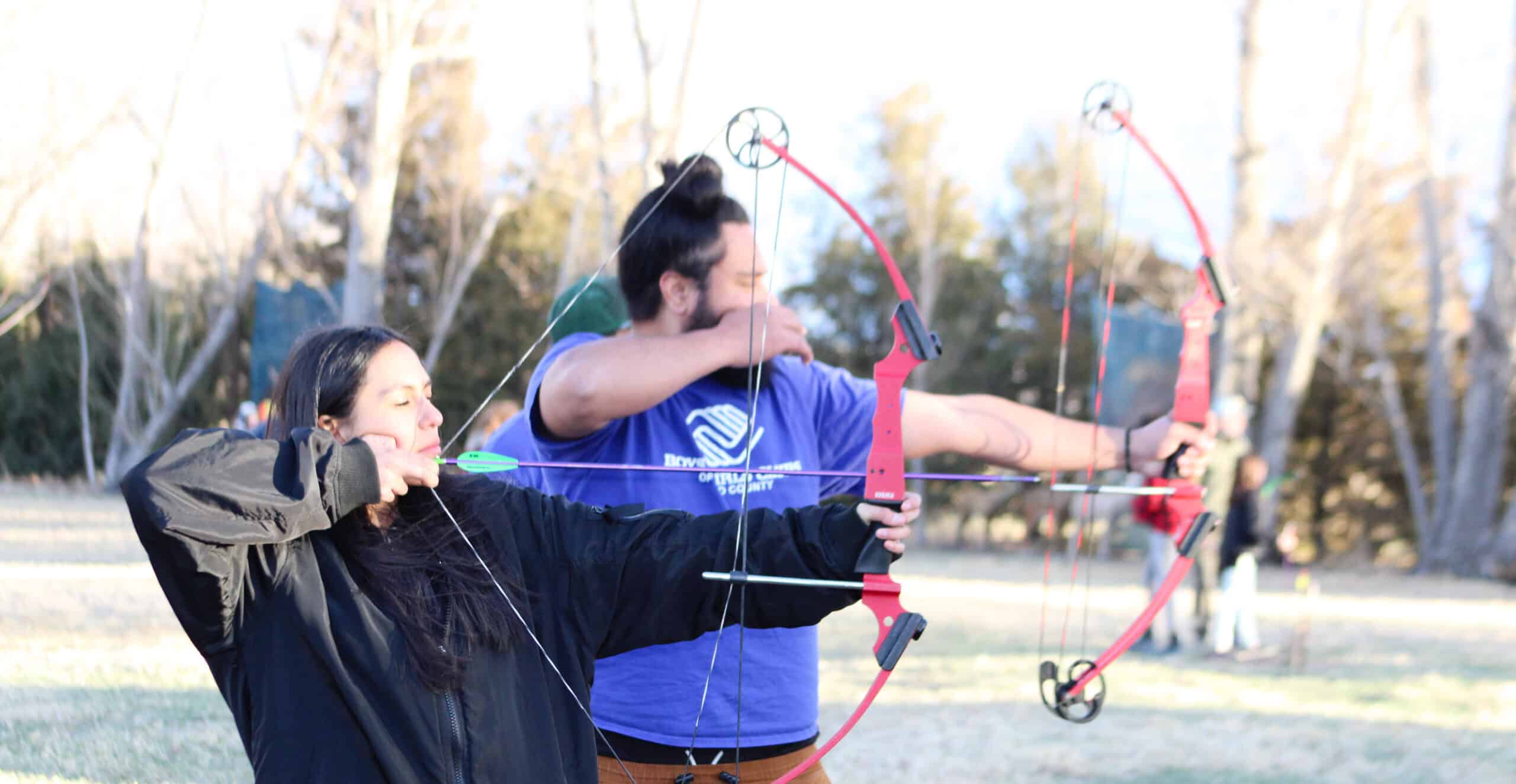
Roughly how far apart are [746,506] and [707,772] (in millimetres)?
388

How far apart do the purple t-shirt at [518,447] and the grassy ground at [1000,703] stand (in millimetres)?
1778

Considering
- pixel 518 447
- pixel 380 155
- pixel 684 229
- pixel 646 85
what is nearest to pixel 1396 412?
pixel 646 85

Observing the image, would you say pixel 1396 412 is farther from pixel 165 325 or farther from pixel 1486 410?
pixel 165 325

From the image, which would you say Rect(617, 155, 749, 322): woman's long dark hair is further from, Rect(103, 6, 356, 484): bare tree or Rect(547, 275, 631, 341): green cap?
Rect(103, 6, 356, 484): bare tree

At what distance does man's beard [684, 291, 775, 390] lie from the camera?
5.92 feet

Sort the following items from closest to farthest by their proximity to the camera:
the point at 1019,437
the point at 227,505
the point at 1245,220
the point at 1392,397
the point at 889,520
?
1. the point at 227,505
2. the point at 889,520
3. the point at 1019,437
4. the point at 1245,220
5. the point at 1392,397

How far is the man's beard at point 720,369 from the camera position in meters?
1.80

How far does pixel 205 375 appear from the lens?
18.3 m

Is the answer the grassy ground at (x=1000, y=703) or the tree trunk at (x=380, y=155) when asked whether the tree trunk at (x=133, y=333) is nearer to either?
the tree trunk at (x=380, y=155)

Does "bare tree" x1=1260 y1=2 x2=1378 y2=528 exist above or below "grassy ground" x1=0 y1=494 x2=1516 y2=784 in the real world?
above

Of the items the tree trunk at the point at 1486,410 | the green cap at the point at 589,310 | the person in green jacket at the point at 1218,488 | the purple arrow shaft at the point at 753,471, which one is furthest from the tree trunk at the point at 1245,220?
the purple arrow shaft at the point at 753,471

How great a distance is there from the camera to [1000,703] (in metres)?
5.22

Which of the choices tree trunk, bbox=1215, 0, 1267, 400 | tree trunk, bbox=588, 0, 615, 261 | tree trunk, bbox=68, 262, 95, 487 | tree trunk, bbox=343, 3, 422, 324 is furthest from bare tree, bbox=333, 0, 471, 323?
tree trunk, bbox=1215, 0, 1267, 400

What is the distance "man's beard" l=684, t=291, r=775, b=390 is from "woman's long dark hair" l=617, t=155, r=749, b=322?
0.03 meters
